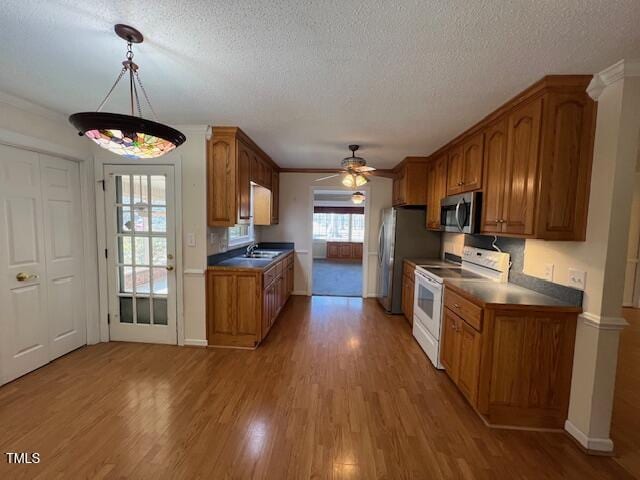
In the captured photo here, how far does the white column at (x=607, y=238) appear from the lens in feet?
5.34

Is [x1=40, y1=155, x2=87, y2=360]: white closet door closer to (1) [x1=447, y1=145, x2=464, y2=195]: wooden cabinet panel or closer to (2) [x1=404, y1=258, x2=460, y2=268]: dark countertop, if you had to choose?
(2) [x1=404, y1=258, x2=460, y2=268]: dark countertop

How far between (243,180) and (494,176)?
2.53 meters

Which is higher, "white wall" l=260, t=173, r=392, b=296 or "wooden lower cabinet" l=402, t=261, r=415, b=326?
"white wall" l=260, t=173, r=392, b=296

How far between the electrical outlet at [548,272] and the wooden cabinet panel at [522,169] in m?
0.39

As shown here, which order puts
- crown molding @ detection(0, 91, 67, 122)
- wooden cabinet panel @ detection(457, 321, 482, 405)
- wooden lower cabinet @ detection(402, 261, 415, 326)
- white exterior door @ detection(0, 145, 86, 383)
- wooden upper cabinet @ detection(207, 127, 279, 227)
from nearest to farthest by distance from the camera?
1. wooden cabinet panel @ detection(457, 321, 482, 405)
2. crown molding @ detection(0, 91, 67, 122)
3. white exterior door @ detection(0, 145, 86, 383)
4. wooden upper cabinet @ detection(207, 127, 279, 227)
5. wooden lower cabinet @ detection(402, 261, 415, 326)

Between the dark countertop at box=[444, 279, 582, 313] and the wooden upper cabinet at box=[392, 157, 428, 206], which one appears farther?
the wooden upper cabinet at box=[392, 157, 428, 206]

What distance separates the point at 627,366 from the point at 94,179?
5905mm

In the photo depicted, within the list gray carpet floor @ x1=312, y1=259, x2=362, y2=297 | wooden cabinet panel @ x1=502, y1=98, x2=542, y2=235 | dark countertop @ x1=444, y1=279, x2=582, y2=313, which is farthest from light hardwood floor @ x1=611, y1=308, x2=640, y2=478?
gray carpet floor @ x1=312, y1=259, x2=362, y2=297

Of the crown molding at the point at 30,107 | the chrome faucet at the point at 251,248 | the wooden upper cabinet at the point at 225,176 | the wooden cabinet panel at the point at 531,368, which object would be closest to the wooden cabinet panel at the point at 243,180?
the wooden upper cabinet at the point at 225,176

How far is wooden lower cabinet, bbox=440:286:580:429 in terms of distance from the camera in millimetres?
1875

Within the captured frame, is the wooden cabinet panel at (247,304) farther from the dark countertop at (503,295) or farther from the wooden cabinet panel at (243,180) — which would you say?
the dark countertop at (503,295)

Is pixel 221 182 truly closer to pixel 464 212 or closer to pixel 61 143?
pixel 61 143

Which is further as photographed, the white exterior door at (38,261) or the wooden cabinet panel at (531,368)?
the white exterior door at (38,261)

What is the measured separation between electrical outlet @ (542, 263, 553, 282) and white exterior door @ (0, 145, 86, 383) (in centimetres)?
434
